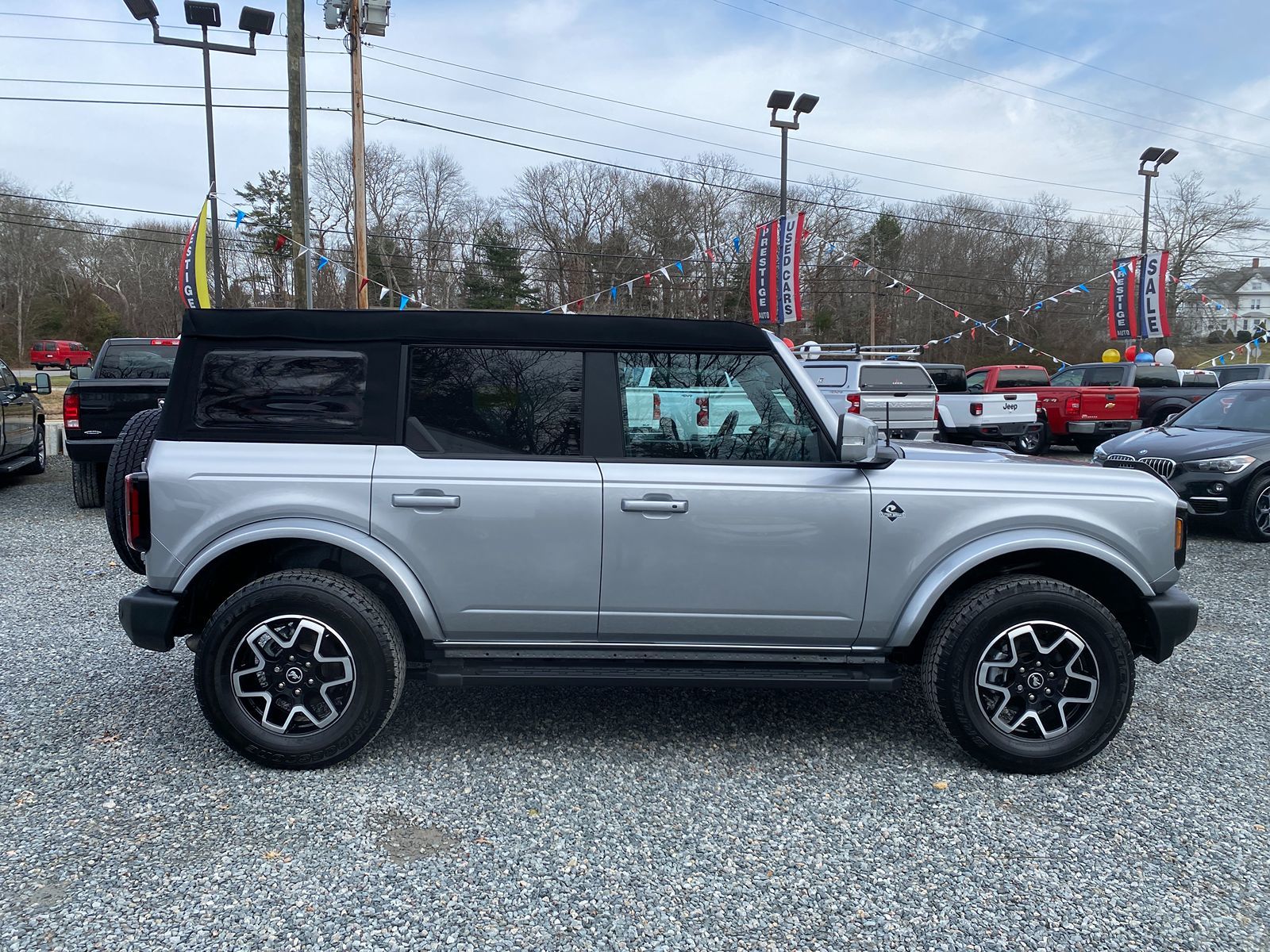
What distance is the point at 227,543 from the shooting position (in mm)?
3467

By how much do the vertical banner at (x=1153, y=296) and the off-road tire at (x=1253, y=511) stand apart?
56.2 ft

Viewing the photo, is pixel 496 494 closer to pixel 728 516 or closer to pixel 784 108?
pixel 728 516

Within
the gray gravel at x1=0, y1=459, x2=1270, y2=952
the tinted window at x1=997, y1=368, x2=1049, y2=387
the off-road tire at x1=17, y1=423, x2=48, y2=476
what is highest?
the tinted window at x1=997, y1=368, x2=1049, y2=387

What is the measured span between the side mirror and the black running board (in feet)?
2.93

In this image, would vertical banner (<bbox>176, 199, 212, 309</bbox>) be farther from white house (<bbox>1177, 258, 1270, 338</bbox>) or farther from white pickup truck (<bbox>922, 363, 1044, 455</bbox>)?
white house (<bbox>1177, 258, 1270, 338</bbox>)

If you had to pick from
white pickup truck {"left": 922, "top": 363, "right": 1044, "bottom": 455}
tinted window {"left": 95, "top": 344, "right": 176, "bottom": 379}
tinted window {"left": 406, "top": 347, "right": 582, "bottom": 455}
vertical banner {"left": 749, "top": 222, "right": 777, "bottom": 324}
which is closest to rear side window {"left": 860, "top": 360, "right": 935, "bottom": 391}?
white pickup truck {"left": 922, "top": 363, "right": 1044, "bottom": 455}

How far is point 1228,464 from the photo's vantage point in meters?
8.46

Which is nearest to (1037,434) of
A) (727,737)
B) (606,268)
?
(727,737)

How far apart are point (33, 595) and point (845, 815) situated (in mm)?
6052

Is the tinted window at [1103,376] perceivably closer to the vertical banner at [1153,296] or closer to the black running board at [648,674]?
the vertical banner at [1153,296]

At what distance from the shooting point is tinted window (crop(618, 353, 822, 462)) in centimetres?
362

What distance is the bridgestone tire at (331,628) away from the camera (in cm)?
343

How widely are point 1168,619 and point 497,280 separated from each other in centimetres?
3657

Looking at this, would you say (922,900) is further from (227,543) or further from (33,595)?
(33,595)
